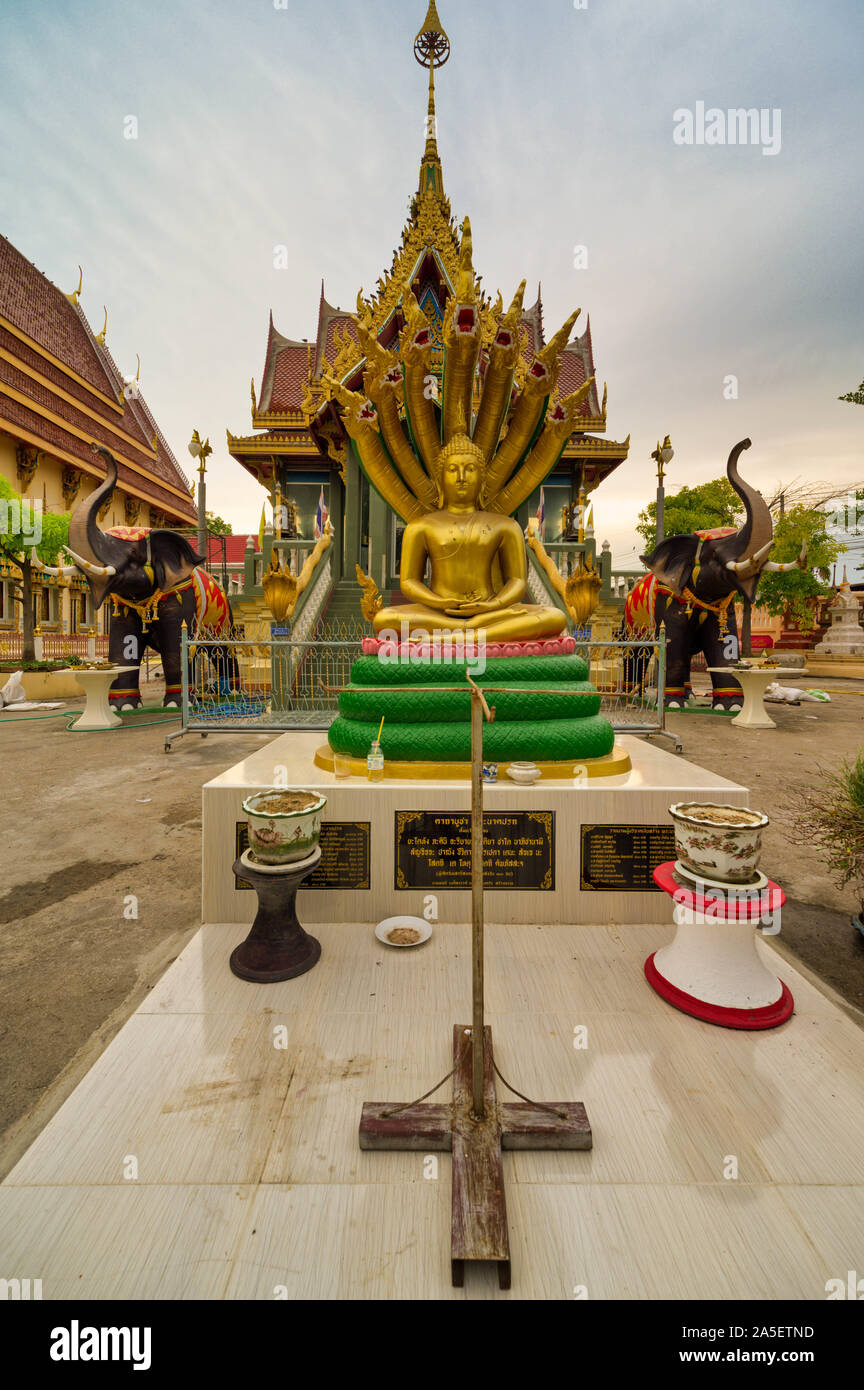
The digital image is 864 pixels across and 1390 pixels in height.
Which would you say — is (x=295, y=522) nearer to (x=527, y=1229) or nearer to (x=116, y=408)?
(x=527, y=1229)

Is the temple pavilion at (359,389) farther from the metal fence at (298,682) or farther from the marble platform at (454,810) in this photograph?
the marble platform at (454,810)

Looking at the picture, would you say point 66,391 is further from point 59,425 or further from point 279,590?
point 279,590

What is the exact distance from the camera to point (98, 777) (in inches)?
296

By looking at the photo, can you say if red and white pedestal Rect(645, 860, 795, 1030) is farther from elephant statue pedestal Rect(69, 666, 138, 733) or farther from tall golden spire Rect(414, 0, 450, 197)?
tall golden spire Rect(414, 0, 450, 197)

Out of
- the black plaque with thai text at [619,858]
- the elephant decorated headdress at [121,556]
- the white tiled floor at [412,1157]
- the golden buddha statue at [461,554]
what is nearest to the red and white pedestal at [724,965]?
the white tiled floor at [412,1157]

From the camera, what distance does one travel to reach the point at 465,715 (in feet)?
13.7

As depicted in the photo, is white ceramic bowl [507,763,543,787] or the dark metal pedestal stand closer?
the dark metal pedestal stand

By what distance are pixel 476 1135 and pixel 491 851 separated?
1.71 metres

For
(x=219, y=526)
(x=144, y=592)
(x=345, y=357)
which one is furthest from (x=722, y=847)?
(x=219, y=526)

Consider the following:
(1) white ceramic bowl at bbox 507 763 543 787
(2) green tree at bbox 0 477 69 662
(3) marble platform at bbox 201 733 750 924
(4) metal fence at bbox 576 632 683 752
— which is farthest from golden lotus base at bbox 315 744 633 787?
(2) green tree at bbox 0 477 69 662

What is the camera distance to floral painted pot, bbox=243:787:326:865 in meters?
2.96

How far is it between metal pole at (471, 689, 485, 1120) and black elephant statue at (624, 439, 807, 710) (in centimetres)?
1109

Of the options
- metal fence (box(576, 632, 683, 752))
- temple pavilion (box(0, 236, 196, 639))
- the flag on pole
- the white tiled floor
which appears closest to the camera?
the white tiled floor

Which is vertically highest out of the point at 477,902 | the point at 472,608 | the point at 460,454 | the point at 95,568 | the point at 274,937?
the point at 460,454
